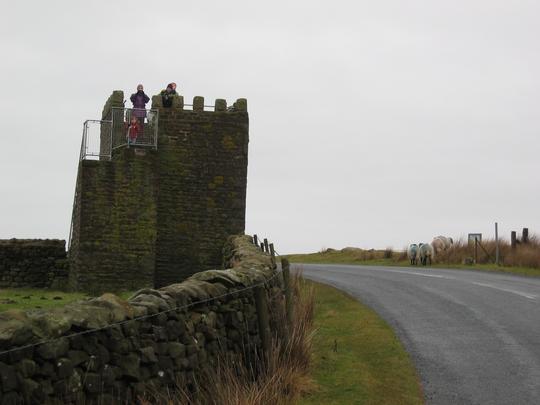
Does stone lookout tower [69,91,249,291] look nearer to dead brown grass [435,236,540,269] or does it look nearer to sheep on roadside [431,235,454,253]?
dead brown grass [435,236,540,269]

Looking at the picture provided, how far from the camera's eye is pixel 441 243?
3716 cm

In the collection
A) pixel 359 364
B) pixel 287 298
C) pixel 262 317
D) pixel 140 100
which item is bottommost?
pixel 359 364

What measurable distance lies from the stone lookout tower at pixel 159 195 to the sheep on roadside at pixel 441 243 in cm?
1557

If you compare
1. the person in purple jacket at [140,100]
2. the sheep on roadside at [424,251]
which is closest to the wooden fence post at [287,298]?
the person in purple jacket at [140,100]

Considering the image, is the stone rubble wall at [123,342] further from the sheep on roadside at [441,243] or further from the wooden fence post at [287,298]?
the sheep on roadside at [441,243]

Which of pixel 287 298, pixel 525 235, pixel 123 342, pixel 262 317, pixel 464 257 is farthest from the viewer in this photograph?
pixel 464 257

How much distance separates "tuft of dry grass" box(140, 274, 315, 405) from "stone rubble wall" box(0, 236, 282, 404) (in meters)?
0.15

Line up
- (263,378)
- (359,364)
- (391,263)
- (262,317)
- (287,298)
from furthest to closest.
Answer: (391,263)
(359,364)
(287,298)
(262,317)
(263,378)

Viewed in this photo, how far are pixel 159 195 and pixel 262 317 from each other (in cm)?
1409

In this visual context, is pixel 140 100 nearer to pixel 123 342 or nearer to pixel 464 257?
pixel 464 257

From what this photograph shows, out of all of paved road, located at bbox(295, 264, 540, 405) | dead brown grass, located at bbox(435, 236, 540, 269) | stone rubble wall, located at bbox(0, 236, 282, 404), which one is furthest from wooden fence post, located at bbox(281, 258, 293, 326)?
dead brown grass, located at bbox(435, 236, 540, 269)

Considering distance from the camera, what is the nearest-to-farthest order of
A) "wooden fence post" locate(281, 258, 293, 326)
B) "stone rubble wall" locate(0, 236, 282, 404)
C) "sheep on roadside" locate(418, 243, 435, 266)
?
"stone rubble wall" locate(0, 236, 282, 404) < "wooden fence post" locate(281, 258, 293, 326) < "sheep on roadside" locate(418, 243, 435, 266)

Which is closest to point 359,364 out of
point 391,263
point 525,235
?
point 525,235

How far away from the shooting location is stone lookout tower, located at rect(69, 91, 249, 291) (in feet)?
74.7
